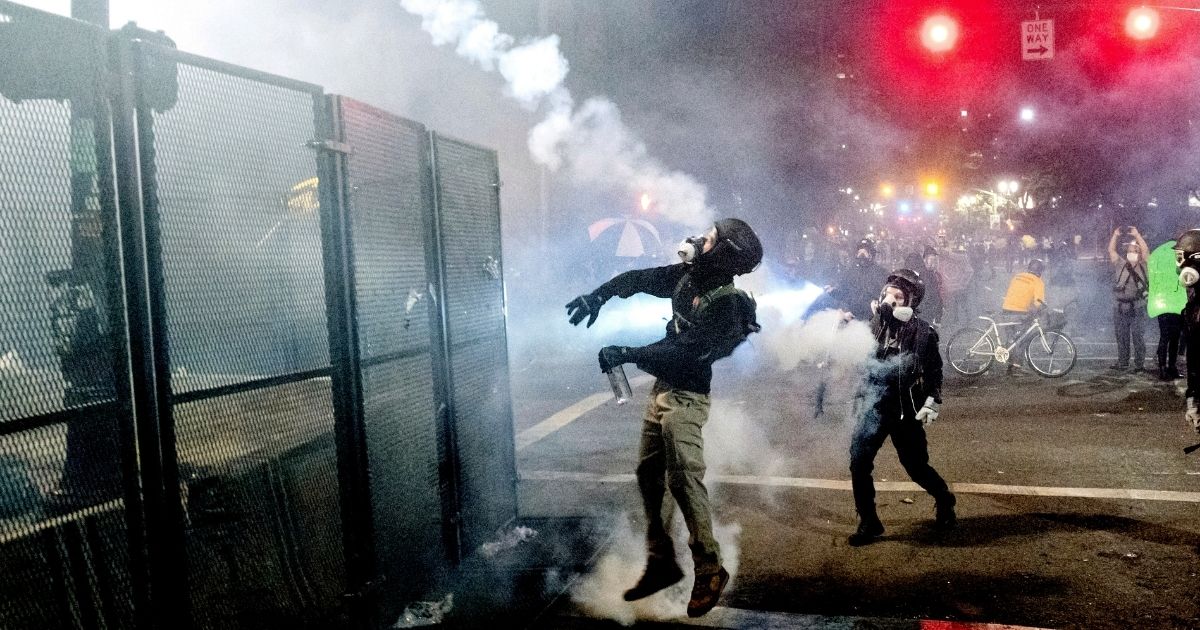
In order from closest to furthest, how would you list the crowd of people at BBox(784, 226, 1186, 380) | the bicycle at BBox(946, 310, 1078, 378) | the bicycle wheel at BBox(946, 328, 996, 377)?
the crowd of people at BBox(784, 226, 1186, 380)
the bicycle at BBox(946, 310, 1078, 378)
the bicycle wheel at BBox(946, 328, 996, 377)

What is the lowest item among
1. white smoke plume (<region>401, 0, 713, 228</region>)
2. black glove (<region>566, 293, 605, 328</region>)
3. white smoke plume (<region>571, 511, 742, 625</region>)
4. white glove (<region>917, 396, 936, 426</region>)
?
white smoke plume (<region>571, 511, 742, 625</region>)

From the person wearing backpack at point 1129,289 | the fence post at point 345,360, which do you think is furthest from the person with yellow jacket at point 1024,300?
the fence post at point 345,360

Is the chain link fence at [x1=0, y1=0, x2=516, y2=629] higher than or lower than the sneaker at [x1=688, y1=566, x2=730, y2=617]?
higher

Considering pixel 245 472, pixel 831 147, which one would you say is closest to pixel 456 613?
pixel 245 472

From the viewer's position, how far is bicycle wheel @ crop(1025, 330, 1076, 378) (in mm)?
11289

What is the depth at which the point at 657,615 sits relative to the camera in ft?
14.3

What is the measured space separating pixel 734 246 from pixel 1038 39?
1157 cm

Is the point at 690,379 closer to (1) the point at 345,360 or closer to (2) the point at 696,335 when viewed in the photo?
(2) the point at 696,335

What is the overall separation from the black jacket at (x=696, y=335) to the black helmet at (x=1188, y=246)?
2793mm

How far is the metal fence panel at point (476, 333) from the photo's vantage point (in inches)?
201

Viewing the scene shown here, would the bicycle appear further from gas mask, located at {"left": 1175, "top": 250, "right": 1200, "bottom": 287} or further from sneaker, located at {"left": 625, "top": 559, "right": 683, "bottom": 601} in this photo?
sneaker, located at {"left": 625, "top": 559, "right": 683, "bottom": 601}

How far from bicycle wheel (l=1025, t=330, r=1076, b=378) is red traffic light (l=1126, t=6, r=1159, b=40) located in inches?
Result: 199

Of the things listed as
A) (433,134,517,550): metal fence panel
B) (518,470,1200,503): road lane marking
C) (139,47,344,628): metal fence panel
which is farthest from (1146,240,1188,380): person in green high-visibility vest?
(139,47,344,628): metal fence panel

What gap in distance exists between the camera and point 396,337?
14.8ft
